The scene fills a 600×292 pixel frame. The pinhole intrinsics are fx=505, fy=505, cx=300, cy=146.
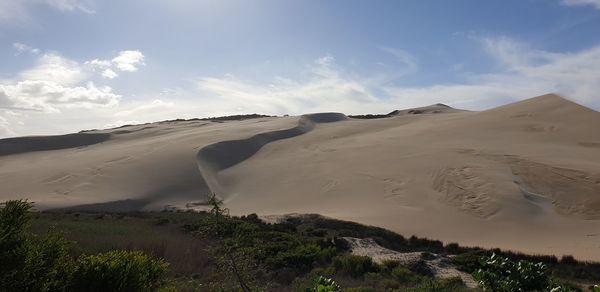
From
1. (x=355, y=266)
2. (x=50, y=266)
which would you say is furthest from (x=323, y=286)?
(x=355, y=266)

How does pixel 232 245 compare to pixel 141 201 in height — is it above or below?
above

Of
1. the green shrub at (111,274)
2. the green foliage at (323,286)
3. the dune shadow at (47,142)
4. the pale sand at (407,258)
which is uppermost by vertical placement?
the green foliage at (323,286)

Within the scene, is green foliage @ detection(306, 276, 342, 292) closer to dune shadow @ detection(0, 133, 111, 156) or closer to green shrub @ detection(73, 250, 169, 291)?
green shrub @ detection(73, 250, 169, 291)

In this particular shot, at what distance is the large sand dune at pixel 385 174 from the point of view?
64.3 ft

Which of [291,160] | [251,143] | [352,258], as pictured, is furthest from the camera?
[251,143]

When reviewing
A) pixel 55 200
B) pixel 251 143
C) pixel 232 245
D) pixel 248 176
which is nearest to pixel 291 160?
pixel 248 176

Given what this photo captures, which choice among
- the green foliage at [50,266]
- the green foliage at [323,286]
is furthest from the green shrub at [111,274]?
the green foliage at [323,286]

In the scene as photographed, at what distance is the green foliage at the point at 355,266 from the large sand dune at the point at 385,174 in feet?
25.2

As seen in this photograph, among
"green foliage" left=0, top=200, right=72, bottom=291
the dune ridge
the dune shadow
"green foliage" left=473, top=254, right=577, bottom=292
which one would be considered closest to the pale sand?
"green foliage" left=473, top=254, right=577, bottom=292

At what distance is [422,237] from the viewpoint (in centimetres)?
1797

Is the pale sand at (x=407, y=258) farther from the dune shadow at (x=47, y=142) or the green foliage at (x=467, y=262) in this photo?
the dune shadow at (x=47, y=142)

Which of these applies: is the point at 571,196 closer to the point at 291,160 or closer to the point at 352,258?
the point at 352,258

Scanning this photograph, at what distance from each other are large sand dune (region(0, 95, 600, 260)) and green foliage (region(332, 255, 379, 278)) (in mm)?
7689

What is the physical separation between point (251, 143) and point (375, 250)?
2551cm
